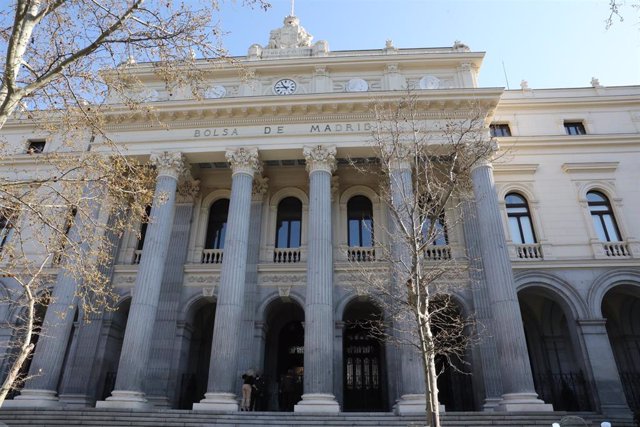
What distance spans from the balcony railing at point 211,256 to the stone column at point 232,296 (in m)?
2.76

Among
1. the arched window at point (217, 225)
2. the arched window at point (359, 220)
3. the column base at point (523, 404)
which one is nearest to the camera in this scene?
the column base at point (523, 404)

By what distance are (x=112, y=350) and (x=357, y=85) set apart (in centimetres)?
1531

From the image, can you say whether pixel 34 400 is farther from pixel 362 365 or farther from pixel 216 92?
pixel 216 92

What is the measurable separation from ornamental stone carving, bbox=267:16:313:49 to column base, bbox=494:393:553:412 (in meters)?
17.6

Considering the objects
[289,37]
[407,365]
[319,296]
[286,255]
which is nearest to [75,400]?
[286,255]

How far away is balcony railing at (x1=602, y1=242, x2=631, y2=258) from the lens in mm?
18406

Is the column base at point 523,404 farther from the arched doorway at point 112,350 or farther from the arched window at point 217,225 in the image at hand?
the arched doorway at point 112,350

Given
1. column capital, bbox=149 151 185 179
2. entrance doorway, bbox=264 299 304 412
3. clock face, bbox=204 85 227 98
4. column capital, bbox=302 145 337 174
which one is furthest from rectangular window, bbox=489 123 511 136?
column capital, bbox=149 151 185 179

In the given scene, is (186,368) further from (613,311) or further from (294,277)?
(613,311)

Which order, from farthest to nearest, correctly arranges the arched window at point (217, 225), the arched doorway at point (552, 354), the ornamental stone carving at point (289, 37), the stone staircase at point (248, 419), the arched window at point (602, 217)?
1. the ornamental stone carving at point (289, 37)
2. the arched window at point (217, 225)
3. the arched window at point (602, 217)
4. the arched doorway at point (552, 354)
5. the stone staircase at point (248, 419)

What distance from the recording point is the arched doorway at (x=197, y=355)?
58.6ft

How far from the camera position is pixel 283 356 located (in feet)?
65.7

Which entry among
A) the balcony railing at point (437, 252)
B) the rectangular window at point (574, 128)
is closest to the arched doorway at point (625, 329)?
the balcony railing at point (437, 252)

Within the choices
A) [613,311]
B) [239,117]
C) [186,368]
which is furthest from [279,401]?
[613,311]
